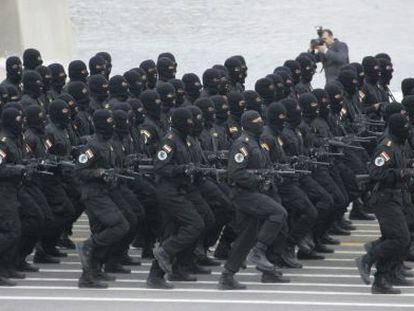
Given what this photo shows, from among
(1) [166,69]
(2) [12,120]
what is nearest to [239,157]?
(2) [12,120]

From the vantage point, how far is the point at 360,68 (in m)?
23.7

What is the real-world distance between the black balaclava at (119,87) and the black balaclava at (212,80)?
1.13 m

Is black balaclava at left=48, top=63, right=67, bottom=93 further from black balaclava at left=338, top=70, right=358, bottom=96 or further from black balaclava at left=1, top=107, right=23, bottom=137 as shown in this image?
black balaclava at left=338, top=70, right=358, bottom=96

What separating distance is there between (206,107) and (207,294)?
2848mm

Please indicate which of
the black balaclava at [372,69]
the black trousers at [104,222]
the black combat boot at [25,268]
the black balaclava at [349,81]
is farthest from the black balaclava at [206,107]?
the black balaclava at [372,69]

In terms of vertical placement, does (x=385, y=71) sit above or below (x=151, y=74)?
below

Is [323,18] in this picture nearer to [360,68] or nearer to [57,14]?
[57,14]

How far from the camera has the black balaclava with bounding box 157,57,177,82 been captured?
76.1ft

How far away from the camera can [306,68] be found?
24219 mm

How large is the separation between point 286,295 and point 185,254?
156 centimetres

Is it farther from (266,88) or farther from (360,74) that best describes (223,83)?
(360,74)

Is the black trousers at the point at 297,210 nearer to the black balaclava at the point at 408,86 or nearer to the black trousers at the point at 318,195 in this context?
the black trousers at the point at 318,195

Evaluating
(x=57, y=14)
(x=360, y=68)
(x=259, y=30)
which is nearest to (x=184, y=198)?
(x=360, y=68)

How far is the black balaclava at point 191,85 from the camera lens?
22.2 meters
